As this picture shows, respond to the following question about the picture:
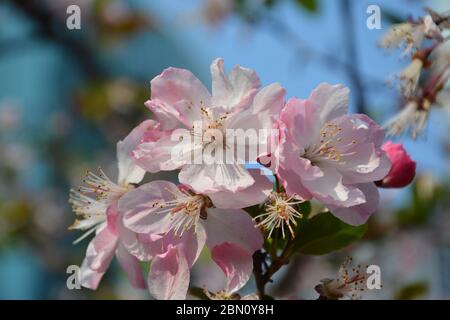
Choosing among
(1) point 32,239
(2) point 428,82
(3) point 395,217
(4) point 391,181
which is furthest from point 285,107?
(1) point 32,239

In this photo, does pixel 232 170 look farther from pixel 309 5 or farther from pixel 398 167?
pixel 309 5

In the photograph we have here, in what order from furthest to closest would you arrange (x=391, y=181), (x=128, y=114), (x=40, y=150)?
(x=40, y=150)
(x=128, y=114)
(x=391, y=181)

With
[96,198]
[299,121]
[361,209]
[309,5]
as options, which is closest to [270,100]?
[299,121]

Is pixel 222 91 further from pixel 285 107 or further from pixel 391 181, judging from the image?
pixel 391 181

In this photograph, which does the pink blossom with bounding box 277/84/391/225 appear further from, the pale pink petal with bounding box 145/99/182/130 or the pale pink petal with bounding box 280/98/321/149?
the pale pink petal with bounding box 145/99/182/130

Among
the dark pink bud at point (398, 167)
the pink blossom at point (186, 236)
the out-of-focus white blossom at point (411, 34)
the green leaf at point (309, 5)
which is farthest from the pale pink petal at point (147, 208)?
the green leaf at point (309, 5)

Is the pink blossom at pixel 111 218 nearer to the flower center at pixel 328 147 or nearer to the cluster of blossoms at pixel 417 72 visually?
the flower center at pixel 328 147
